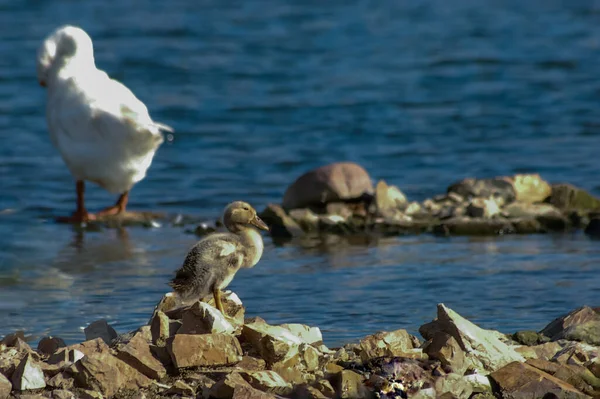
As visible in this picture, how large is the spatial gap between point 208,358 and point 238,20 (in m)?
18.6

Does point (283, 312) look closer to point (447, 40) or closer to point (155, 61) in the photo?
point (155, 61)

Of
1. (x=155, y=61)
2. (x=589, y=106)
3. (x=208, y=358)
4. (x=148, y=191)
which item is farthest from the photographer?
(x=155, y=61)

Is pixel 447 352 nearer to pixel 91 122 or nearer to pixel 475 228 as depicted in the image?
pixel 475 228

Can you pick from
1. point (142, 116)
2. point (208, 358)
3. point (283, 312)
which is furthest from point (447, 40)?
point (208, 358)

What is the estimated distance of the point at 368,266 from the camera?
29.3 ft

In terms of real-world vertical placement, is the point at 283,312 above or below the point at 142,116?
below

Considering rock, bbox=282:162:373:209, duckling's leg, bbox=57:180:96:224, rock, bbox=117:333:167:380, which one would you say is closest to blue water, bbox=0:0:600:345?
duckling's leg, bbox=57:180:96:224

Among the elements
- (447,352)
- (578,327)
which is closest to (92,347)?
(447,352)

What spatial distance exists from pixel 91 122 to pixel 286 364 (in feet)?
19.0

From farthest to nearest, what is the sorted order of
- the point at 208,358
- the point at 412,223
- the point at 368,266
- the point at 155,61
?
the point at 155,61
the point at 412,223
the point at 368,266
the point at 208,358

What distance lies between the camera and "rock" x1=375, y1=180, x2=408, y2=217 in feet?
35.4

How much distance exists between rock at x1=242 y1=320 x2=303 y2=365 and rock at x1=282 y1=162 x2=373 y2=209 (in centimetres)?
504

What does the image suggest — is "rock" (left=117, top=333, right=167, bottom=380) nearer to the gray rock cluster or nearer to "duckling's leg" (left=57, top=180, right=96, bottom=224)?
the gray rock cluster

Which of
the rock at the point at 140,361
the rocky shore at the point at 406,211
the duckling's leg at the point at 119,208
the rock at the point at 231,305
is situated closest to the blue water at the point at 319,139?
the rocky shore at the point at 406,211
